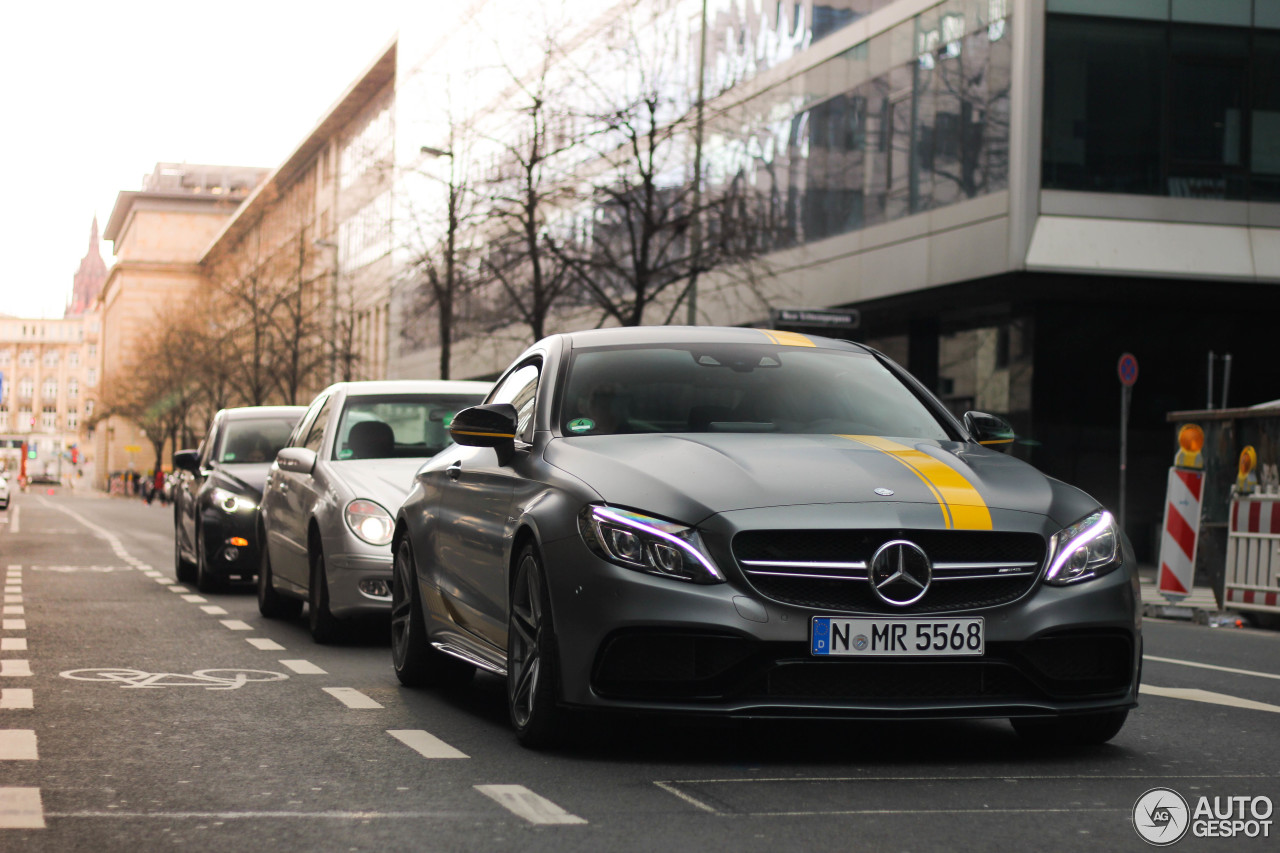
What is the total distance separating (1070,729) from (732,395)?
1.78 m

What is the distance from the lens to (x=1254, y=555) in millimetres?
15883

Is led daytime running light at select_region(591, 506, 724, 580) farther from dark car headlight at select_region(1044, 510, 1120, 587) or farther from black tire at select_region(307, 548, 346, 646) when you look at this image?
black tire at select_region(307, 548, 346, 646)

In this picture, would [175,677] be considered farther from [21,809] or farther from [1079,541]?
[1079,541]

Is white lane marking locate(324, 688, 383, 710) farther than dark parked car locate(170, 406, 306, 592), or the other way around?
dark parked car locate(170, 406, 306, 592)

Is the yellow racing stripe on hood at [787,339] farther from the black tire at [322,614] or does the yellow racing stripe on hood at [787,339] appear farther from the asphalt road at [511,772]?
the black tire at [322,614]

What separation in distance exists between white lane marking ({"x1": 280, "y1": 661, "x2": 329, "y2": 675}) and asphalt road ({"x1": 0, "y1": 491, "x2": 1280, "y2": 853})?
0.17 feet

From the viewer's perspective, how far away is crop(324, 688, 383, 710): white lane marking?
8094 millimetres

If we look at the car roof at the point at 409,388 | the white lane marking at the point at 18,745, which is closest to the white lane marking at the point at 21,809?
the white lane marking at the point at 18,745

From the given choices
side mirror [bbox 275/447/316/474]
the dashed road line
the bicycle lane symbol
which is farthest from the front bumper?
side mirror [bbox 275/447/316/474]

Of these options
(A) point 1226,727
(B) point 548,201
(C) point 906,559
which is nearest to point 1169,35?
(B) point 548,201

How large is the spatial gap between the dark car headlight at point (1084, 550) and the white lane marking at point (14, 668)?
540 cm

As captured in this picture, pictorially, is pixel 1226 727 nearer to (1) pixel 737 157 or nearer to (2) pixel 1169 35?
(2) pixel 1169 35

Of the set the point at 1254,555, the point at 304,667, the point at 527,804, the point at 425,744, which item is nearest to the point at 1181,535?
the point at 1254,555

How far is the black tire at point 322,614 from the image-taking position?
439 inches
